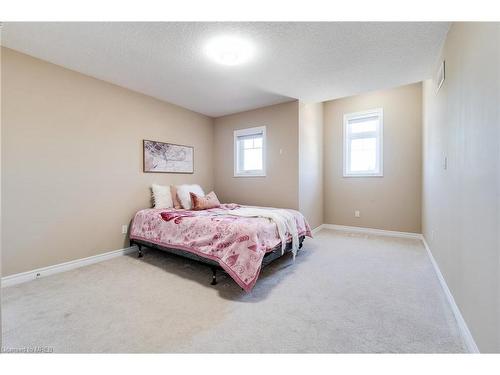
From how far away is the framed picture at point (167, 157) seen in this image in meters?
3.49

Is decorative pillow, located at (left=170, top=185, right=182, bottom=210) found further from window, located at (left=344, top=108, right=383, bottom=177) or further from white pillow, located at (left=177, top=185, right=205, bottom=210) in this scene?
window, located at (left=344, top=108, right=383, bottom=177)

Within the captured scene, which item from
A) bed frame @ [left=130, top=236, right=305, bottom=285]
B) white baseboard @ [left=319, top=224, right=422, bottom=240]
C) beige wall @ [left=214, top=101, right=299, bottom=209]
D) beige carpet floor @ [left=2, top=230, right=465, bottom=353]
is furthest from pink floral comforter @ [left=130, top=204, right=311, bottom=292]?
white baseboard @ [left=319, top=224, right=422, bottom=240]

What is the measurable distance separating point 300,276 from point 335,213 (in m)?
2.61

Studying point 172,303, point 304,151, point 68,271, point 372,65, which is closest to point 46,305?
point 68,271

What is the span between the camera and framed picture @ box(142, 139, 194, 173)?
3488mm

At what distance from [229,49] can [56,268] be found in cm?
309

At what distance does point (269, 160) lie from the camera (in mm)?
4047

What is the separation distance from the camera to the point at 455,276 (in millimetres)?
1758

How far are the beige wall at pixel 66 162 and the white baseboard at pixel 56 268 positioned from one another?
6 cm

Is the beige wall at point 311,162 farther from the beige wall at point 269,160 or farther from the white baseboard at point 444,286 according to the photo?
the white baseboard at point 444,286

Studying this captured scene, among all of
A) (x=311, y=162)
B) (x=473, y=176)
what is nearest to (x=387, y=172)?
(x=311, y=162)

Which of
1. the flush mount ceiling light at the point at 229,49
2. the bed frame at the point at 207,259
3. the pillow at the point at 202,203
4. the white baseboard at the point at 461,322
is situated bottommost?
the white baseboard at the point at 461,322

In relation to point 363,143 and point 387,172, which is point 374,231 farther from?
point 363,143

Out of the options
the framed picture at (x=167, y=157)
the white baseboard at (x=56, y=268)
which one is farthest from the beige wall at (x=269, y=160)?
the white baseboard at (x=56, y=268)
